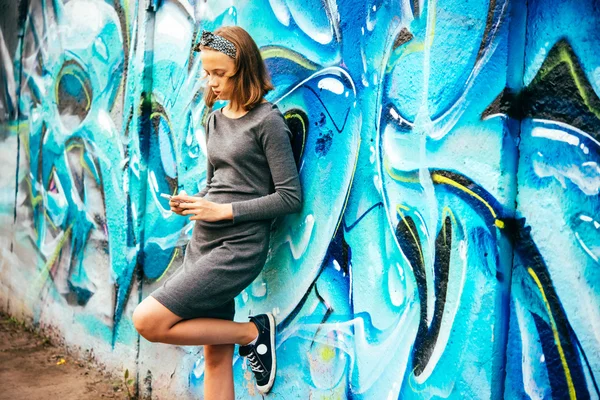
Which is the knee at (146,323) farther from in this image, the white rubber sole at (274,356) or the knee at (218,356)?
the white rubber sole at (274,356)

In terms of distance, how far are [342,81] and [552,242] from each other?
3.73ft

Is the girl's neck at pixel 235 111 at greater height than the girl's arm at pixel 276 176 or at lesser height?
greater

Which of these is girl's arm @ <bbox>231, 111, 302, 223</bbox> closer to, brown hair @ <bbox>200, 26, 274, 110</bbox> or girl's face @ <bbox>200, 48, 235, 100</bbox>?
brown hair @ <bbox>200, 26, 274, 110</bbox>

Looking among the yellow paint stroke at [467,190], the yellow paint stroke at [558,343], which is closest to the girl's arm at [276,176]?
the yellow paint stroke at [467,190]

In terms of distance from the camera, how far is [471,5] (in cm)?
233

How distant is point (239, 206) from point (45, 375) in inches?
101

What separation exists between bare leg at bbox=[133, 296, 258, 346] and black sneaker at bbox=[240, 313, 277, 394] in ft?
0.59

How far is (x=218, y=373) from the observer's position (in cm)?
A: 314

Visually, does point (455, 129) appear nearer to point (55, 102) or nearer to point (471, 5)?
point (471, 5)

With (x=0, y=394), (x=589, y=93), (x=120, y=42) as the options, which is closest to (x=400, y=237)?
(x=589, y=93)

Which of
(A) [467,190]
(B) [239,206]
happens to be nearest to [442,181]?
(A) [467,190]

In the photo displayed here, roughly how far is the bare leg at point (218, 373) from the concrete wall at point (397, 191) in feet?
0.82

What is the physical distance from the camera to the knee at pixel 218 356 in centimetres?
314

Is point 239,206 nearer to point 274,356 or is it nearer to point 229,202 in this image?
point 229,202
